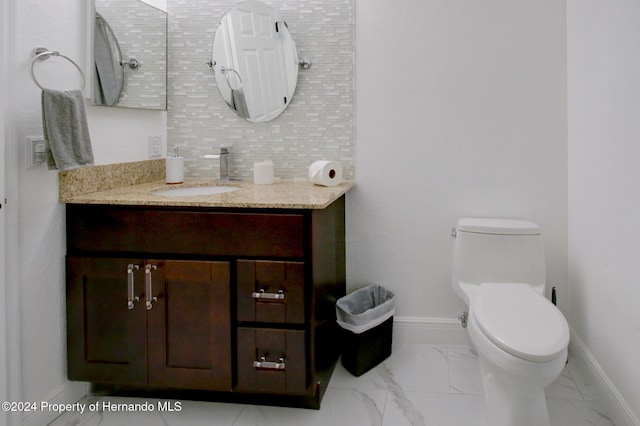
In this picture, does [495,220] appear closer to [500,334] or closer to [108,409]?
[500,334]

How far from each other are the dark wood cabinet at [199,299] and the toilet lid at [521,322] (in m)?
0.62

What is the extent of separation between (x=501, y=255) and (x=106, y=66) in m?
1.91

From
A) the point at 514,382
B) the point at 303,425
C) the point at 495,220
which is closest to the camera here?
the point at 514,382

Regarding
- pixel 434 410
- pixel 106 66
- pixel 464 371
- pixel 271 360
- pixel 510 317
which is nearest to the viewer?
pixel 510 317

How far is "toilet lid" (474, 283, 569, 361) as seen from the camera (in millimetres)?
1489

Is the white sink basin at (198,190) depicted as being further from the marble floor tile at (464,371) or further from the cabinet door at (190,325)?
the marble floor tile at (464,371)

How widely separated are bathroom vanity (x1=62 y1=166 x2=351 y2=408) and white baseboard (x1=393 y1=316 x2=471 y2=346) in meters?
0.71

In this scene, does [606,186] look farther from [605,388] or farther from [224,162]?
[224,162]

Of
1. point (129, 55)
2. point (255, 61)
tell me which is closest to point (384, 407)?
point (255, 61)

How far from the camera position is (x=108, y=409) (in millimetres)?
1922

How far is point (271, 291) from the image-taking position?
5.82ft

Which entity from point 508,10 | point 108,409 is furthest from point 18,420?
point 508,10

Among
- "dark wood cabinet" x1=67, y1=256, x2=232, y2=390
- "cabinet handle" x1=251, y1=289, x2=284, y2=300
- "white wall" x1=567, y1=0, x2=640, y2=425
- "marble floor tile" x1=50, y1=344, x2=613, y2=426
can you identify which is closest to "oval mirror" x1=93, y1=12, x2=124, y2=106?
"dark wood cabinet" x1=67, y1=256, x2=232, y2=390

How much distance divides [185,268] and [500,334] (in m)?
1.13
